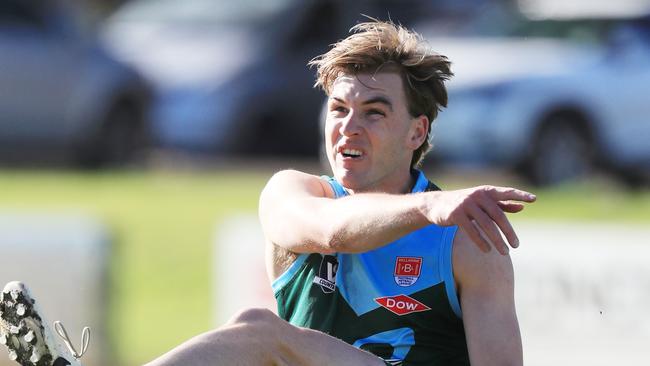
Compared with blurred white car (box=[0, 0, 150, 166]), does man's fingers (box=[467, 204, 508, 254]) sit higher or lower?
lower

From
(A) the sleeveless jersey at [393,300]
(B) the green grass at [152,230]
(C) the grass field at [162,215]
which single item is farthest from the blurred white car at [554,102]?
(A) the sleeveless jersey at [393,300]

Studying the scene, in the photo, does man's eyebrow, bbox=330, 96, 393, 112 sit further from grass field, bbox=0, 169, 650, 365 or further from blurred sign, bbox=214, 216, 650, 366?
grass field, bbox=0, 169, 650, 365

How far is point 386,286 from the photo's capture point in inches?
210

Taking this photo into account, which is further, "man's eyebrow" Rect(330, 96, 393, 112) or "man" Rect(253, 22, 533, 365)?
"man's eyebrow" Rect(330, 96, 393, 112)

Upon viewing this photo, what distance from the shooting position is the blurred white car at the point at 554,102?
578 inches

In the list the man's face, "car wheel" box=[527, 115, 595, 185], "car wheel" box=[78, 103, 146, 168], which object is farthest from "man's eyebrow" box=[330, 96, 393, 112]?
"car wheel" box=[78, 103, 146, 168]

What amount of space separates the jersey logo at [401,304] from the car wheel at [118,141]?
12180 millimetres

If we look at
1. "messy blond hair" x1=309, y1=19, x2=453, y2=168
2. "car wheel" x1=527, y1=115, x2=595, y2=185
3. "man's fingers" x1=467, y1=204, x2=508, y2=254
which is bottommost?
"man's fingers" x1=467, y1=204, x2=508, y2=254

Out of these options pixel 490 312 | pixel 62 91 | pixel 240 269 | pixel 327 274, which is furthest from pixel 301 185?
pixel 62 91

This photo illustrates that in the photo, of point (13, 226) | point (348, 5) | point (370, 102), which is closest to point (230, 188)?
point (348, 5)

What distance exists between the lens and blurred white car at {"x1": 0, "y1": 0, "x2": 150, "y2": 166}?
16984 millimetres

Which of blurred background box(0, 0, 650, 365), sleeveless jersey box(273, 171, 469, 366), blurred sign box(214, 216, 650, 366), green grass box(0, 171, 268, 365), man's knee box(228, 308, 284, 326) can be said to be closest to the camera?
man's knee box(228, 308, 284, 326)

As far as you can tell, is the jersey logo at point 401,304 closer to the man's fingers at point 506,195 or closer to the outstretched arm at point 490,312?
the outstretched arm at point 490,312

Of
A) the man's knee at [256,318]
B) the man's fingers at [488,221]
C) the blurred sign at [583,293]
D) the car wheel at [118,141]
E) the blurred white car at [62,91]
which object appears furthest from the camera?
the car wheel at [118,141]
